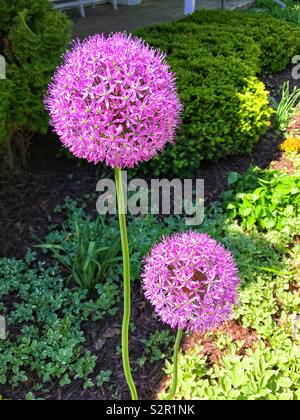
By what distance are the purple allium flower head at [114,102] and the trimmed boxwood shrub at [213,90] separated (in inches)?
88.6

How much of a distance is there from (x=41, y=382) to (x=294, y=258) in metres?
1.86

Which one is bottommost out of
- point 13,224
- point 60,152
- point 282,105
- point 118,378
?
point 118,378

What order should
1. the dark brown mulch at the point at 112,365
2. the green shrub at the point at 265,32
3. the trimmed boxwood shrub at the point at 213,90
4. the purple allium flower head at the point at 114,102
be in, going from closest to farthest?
1. the purple allium flower head at the point at 114,102
2. the dark brown mulch at the point at 112,365
3. the trimmed boxwood shrub at the point at 213,90
4. the green shrub at the point at 265,32

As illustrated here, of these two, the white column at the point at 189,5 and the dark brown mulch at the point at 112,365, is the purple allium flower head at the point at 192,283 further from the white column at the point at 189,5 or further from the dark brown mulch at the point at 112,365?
the white column at the point at 189,5

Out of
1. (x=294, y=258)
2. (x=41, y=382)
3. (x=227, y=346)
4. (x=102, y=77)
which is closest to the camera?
(x=102, y=77)

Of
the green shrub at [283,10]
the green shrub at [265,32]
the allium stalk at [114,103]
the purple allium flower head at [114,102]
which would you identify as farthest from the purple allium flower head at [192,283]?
the green shrub at [283,10]

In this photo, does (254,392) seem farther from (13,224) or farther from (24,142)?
(24,142)

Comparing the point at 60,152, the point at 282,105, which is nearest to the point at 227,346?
the point at 60,152

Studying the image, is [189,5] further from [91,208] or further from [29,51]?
[91,208]

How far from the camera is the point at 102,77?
146 centimetres

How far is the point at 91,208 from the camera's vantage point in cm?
367

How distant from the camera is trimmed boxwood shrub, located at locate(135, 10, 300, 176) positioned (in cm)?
392

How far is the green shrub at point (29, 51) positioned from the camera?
323 centimetres
